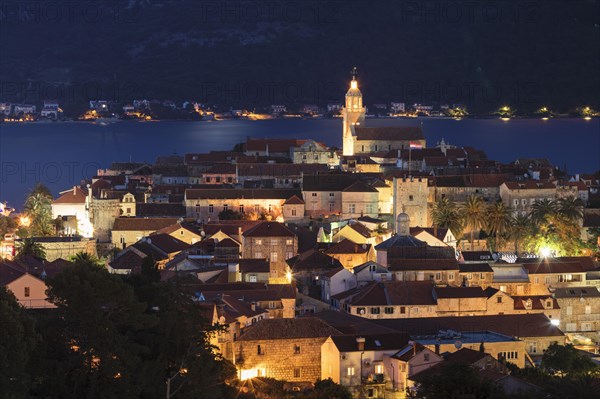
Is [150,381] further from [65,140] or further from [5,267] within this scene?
[65,140]

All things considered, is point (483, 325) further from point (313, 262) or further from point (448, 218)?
point (448, 218)

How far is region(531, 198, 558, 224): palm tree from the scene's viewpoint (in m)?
51.9

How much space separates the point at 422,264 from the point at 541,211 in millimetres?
10364

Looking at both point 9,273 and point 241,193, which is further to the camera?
point 241,193

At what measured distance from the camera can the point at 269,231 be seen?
47.2 m

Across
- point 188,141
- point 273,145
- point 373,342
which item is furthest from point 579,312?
point 188,141

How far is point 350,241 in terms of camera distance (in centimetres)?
4678

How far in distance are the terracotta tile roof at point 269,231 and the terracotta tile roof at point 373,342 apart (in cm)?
1321

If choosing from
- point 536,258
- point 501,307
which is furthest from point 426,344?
point 536,258

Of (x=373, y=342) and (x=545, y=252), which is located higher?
(x=545, y=252)

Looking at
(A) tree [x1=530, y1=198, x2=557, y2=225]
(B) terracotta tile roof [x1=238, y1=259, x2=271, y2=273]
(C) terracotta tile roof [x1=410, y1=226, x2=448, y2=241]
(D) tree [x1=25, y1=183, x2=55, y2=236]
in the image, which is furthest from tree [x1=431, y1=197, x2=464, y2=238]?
(D) tree [x1=25, y1=183, x2=55, y2=236]

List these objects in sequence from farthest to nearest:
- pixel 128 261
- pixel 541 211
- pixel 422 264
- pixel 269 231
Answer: pixel 541 211 → pixel 269 231 → pixel 128 261 → pixel 422 264

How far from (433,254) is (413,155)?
70.2ft

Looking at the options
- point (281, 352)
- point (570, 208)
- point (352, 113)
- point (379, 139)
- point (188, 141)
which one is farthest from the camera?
point (188, 141)
